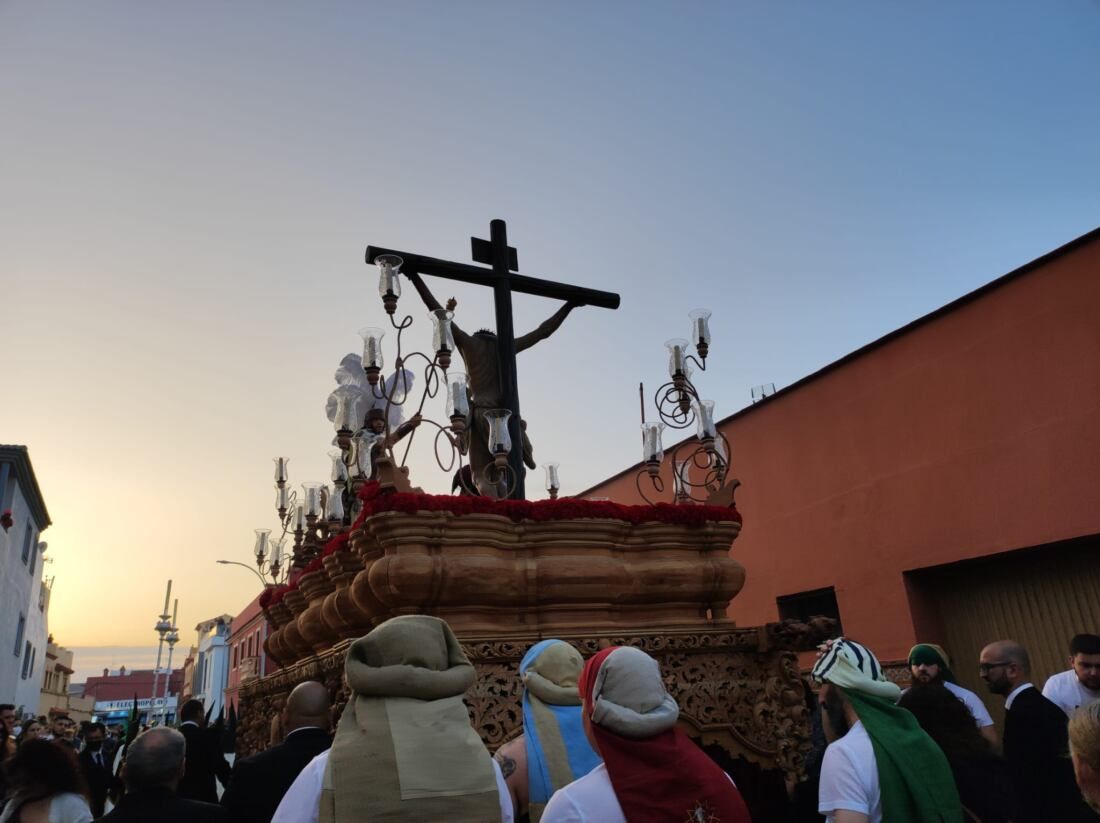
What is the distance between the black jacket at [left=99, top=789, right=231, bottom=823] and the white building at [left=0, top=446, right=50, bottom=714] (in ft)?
55.4

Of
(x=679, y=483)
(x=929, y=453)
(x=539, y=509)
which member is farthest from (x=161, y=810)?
(x=929, y=453)

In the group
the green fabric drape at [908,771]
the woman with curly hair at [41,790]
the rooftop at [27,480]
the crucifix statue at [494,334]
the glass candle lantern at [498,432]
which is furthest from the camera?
the rooftop at [27,480]

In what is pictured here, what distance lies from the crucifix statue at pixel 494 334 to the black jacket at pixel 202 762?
7.52ft

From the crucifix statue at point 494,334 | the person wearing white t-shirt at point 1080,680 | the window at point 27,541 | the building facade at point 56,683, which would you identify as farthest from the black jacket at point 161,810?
the building facade at point 56,683

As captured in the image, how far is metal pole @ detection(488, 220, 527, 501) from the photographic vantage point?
5069 millimetres

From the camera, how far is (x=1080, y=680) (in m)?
3.47

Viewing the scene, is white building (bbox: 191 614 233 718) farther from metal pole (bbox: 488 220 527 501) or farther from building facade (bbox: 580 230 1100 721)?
metal pole (bbox: 488 220 527 501)

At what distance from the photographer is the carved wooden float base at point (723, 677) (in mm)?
3393

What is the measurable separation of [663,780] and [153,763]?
1.46 m

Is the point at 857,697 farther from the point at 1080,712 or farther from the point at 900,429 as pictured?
the point at 900,429

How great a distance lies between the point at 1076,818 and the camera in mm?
2771

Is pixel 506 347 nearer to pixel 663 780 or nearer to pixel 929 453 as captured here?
pixel 663 780

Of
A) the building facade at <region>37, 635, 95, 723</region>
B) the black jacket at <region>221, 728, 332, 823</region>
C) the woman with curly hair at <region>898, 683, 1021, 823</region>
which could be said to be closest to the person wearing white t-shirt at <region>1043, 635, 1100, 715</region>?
the woman with curly hair at <region>898, 683, 1021, 823</region>

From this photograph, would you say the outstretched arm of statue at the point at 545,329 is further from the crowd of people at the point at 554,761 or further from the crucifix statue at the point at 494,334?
the crowd of people at the point at 554,761
